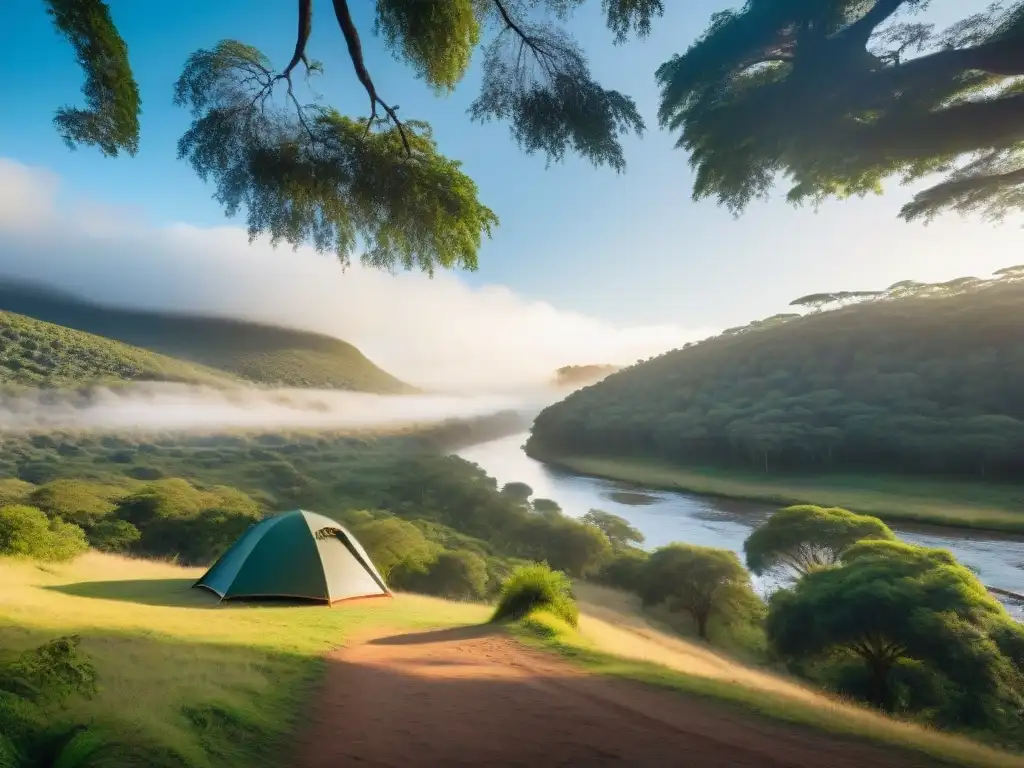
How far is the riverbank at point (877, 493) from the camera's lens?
5634cm

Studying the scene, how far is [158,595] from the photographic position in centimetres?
1421

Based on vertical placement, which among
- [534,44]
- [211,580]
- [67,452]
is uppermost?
[534,44]

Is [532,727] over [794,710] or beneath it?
beneath

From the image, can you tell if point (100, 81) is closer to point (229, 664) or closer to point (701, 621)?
point (229, 664)

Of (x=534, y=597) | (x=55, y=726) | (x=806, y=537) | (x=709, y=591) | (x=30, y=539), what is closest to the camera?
(x=55, y=726)

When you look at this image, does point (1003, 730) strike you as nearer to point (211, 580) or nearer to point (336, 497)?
point (211, 580)

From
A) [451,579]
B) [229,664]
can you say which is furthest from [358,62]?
[451,579]

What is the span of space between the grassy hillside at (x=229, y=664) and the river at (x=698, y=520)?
115ft

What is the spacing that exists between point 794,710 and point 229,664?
7465 millimetres

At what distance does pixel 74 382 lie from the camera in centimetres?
13312

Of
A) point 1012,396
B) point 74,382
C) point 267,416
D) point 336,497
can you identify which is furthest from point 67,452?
point 1012,396

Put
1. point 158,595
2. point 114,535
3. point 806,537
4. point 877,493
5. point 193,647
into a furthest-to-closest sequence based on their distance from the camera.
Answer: point 877,493 < point 114,535 < point 806,537 < point 158,595 < point 193,647

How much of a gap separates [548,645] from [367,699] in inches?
172

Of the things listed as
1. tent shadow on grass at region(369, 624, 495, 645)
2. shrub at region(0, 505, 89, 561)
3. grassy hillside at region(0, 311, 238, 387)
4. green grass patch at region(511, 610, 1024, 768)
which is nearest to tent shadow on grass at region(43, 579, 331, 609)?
tent shadow on grass at region(369, 624, 495, 645)
